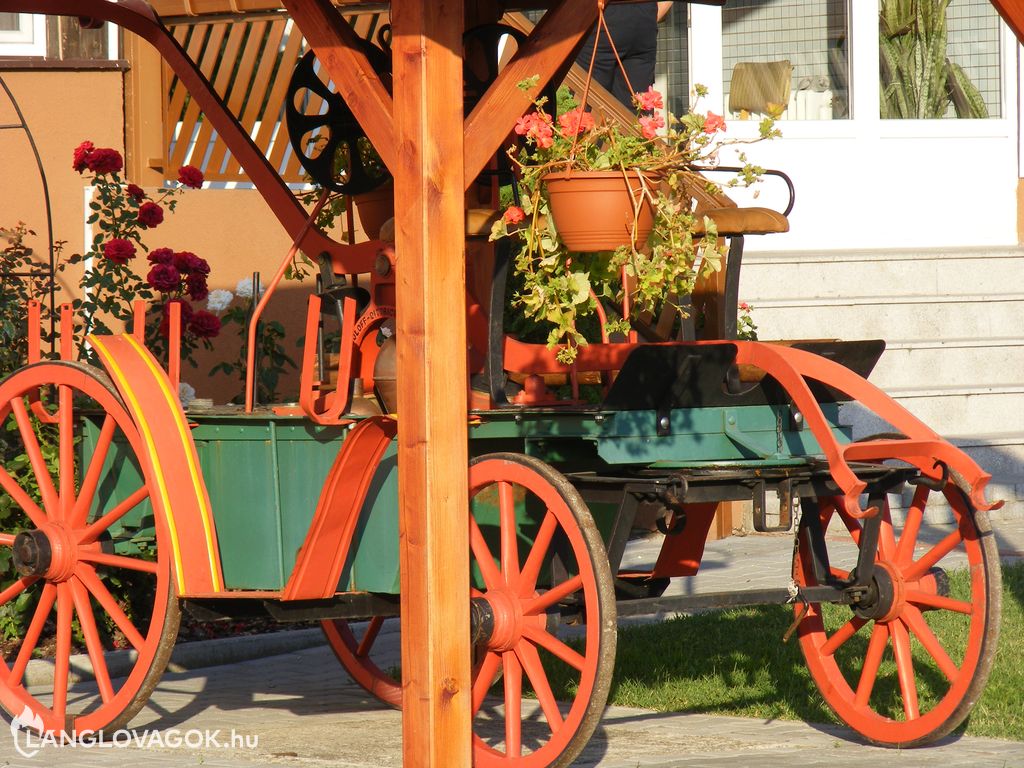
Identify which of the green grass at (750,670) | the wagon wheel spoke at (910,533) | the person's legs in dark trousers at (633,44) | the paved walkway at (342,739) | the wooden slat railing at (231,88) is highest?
the person's legs in dark trousers at (633,44)

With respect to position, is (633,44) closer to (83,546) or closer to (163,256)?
(163,256)

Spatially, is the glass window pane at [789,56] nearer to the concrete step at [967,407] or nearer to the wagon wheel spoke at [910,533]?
the concrete step at [967,407]

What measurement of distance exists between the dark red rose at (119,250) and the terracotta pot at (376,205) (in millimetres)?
1766

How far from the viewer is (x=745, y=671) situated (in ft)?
20.2

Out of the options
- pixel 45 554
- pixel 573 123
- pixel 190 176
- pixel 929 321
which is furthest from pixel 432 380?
pixel 929 321

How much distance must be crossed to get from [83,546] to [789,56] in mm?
8355

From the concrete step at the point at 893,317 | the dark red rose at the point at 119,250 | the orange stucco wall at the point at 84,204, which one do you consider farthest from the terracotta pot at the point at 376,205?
the concrete step at the point at 893,317

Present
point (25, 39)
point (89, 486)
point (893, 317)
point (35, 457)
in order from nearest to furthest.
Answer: point (89, 486) < point (35, 457) < point (25, 39) < point (893, 317)

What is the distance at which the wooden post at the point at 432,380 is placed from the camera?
14.2 feet

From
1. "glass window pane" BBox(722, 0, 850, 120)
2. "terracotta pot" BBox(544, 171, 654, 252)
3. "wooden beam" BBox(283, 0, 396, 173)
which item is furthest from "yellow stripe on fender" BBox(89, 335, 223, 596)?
"glass window pane" BBox(722, 0, 850, 120)

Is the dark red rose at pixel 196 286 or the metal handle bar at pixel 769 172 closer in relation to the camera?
the metal handle bar at pixel 769 172

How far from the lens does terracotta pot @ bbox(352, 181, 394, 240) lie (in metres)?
5.60

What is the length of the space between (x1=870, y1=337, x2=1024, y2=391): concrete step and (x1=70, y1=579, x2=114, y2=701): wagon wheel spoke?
19.4 ft

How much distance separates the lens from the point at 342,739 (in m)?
5.38
